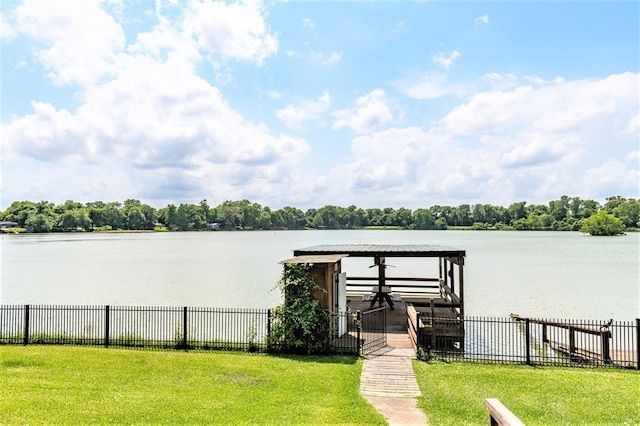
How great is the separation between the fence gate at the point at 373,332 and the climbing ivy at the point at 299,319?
4.20ft

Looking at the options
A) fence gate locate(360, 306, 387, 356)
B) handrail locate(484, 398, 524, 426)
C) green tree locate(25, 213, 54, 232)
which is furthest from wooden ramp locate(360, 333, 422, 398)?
green tree locate(25, 213, 54, 232)

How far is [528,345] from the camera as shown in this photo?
1108 centimetres

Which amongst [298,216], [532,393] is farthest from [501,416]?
[298,216]

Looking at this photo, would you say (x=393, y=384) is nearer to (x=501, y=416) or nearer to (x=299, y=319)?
(x=299, y=319)

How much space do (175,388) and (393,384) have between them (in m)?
4.52

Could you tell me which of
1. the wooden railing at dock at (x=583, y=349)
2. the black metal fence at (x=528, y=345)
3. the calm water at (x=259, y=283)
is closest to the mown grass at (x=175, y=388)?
the black metal fence at (x=528, y=345)

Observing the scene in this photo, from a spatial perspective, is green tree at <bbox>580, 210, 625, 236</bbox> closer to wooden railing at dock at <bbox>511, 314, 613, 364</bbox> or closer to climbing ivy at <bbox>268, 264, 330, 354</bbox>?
wooden railing at dock at <bbox>511, 314, 613, 364</bbox>

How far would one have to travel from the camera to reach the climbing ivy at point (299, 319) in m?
11.6

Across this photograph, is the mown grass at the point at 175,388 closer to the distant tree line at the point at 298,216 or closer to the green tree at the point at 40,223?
the distant tree line at the point at 298,216

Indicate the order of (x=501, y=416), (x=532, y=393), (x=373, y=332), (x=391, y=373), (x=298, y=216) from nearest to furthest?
→ (x=501, y=416) < (x=532, y=393) < (x=391, y=373) < (x=373, y=332) < (x=298, y=216)

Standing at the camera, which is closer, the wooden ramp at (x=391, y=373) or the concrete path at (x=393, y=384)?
the concrete path at (x=393, y=384)

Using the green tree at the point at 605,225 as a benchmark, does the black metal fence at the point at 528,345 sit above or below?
below

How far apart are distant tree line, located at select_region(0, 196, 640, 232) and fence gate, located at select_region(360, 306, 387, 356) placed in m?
114

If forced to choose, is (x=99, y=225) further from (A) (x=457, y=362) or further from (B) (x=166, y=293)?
(A) (x=457, y=362)
